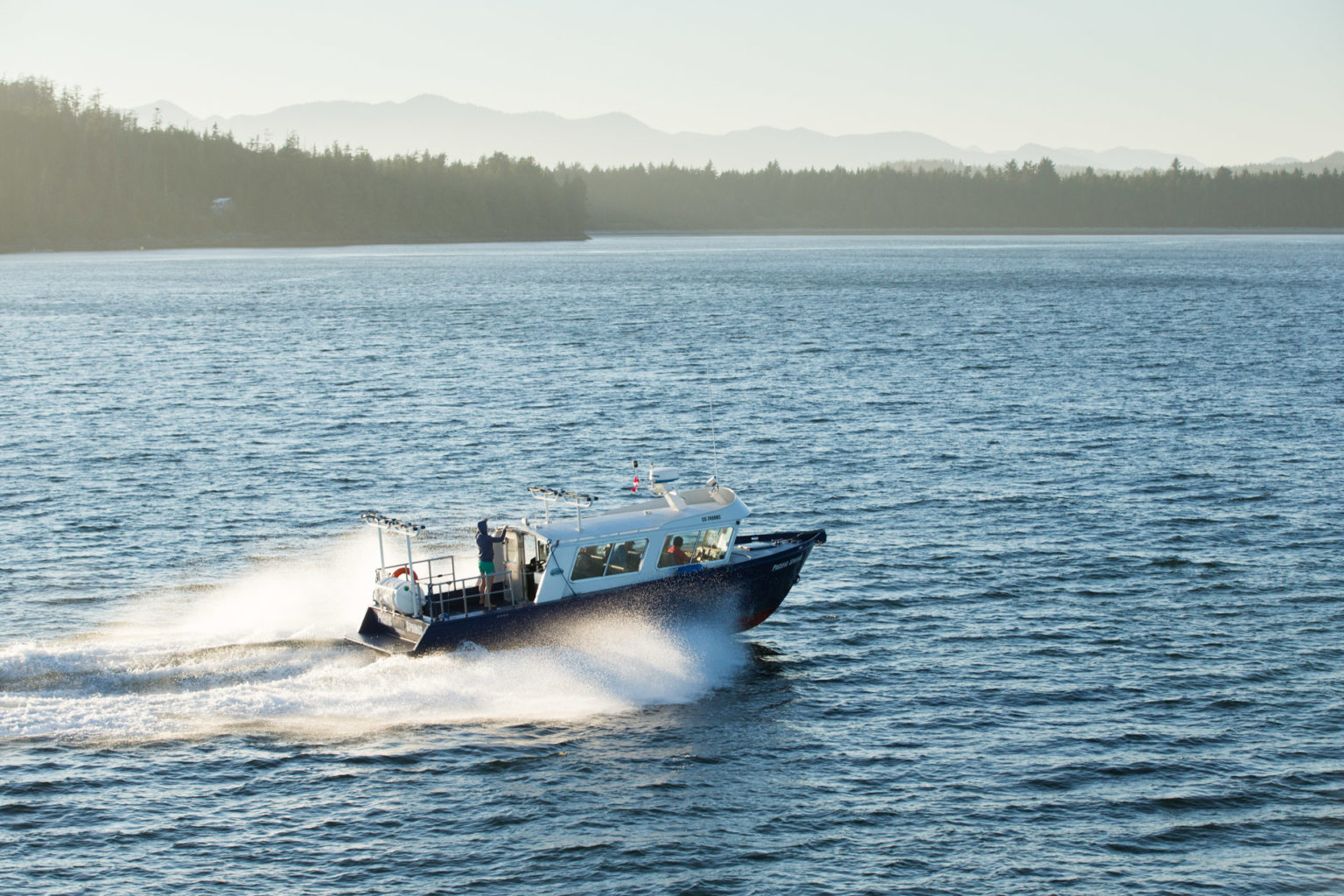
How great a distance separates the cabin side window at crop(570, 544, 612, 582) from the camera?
28953 millimetres

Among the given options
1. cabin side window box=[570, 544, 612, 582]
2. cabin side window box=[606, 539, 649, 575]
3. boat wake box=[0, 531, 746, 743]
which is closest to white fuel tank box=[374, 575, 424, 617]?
boat wake box=[0, 531, 746, 743]

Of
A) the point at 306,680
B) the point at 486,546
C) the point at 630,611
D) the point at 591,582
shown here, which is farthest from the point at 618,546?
the point at 306,680

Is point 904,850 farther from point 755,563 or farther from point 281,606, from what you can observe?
point 281,606

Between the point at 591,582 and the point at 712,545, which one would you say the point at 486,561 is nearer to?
the point at 591,582

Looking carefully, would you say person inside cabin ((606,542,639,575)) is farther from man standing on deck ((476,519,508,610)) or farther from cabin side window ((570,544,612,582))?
man standing on deck ((476,519,508,610))

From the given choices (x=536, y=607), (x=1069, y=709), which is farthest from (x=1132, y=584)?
(x=536, y=607)

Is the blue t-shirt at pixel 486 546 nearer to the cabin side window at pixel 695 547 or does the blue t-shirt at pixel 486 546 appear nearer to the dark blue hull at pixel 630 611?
the dark blue hull at pixel 630 611

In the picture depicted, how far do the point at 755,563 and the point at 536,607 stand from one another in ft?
18.0

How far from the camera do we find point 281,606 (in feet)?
108

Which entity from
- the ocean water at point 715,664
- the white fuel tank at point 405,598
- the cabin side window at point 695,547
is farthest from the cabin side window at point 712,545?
the white fuel tank at point 405,598

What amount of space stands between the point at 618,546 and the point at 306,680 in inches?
295

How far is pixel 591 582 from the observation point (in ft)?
95.5

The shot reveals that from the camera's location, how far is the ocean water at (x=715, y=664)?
70.9 feet

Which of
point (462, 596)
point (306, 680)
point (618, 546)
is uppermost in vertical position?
point (618, 546)
